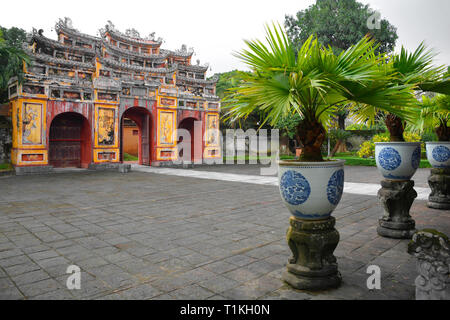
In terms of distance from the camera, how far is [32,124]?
43.6 ft

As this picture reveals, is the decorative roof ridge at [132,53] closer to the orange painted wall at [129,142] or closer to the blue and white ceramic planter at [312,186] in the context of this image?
the orange painted wall at [129,142]

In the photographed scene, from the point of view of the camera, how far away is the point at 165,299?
2.42 m

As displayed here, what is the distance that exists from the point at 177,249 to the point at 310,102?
2.25 metres

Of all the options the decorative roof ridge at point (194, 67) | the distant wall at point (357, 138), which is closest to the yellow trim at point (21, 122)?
the decorative roof ridge at point (194, 67)

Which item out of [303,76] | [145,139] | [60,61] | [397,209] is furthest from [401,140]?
[60,61]

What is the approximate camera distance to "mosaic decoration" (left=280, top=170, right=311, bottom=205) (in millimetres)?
2520

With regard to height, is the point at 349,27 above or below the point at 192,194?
above

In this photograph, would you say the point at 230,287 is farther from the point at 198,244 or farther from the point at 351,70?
the point at 351,70

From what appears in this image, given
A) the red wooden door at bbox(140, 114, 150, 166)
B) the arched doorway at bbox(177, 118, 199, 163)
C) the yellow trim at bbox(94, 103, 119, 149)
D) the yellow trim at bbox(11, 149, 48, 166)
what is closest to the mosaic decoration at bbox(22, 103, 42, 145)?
the yellow trim at bbox(11, 149, 48, 166)

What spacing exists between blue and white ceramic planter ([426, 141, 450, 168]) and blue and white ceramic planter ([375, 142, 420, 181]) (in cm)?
207

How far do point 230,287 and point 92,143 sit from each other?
1415 centimetres

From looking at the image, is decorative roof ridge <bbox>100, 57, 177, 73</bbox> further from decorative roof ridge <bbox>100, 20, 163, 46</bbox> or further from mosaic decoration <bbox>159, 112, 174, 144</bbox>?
mosaic decoration <bbox>159, 112, 174, 144</bbox>

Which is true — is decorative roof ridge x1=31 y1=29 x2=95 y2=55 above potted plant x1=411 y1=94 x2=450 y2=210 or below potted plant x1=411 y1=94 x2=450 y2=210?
above
